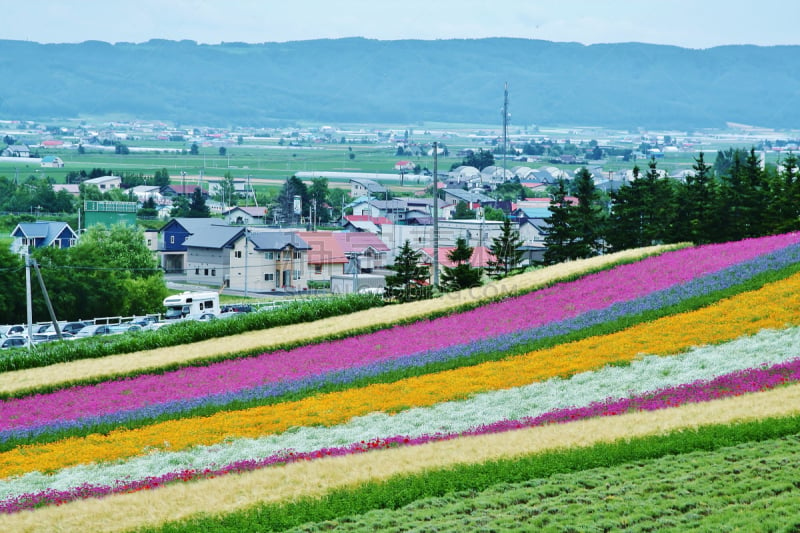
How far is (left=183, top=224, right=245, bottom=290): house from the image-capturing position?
293ft

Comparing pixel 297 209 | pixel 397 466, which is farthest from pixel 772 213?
pixel 297 209

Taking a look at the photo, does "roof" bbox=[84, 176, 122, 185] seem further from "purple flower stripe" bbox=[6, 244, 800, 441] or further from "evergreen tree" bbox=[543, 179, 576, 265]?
"purple flower stripe" bbox=[6, 244, 800, 441]

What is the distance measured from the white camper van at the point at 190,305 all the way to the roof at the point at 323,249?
24810mm

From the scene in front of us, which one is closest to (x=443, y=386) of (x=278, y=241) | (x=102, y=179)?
(x=278, y=241)

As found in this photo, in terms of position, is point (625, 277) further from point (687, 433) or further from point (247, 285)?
point (247, 285)


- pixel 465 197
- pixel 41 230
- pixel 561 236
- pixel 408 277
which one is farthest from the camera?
pixel 465 197

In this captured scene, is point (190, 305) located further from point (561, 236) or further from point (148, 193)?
point (148, 193)

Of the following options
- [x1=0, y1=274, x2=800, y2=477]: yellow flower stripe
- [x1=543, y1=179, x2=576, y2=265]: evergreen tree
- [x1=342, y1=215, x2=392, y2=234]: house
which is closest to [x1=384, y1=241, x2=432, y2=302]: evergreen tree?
[x1=543, y1=179, x2=576, y2=265]: evergreen tree

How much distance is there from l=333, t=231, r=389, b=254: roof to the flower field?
159 ft

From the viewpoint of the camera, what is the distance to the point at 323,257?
A: 8906 cm

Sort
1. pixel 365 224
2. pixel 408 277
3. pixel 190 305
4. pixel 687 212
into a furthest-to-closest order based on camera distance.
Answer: pixel 365 224, pixel 190 305, pixel 687 212, pixel 408 277

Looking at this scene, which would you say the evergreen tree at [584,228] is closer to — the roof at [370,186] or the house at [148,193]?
the house at [148,193]

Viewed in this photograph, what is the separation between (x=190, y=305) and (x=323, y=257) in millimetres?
27076

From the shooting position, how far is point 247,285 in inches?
3428
